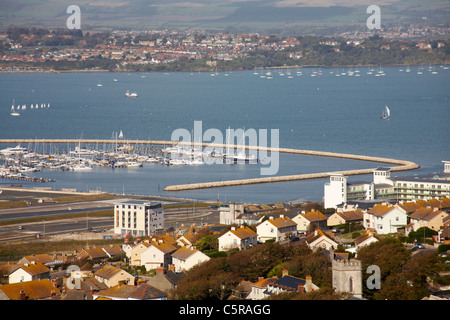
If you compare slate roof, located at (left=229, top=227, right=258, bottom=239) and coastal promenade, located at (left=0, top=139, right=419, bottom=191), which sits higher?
coastal promenade, located at (left=0, top=139, right=419, bottom=191)

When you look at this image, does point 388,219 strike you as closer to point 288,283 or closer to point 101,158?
point 288,283

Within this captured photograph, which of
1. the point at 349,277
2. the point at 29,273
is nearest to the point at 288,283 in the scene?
the point at 349,277

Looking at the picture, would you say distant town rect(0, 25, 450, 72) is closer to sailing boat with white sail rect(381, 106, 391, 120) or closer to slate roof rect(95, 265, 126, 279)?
sailing boat with white sail rect(381, 106, 391, 120)

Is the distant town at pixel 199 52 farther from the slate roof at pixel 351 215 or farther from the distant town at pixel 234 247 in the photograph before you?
the slate roof at pixel 351 215

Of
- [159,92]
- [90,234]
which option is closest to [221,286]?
[90,234]

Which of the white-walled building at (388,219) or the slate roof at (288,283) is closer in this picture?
the slate roof at (288,283)

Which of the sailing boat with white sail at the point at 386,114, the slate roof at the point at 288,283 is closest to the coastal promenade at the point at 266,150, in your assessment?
the slate roof at the point at 288,283

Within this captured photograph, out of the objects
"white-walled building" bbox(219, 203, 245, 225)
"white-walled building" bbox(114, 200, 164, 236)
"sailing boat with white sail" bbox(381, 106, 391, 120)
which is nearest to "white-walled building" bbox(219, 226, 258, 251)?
"white-walled building" bbox(219, 203, 245, 225)
